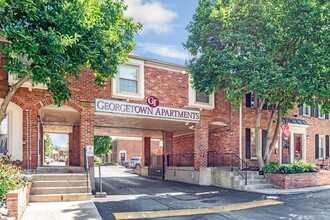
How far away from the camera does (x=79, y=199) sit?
1096cm

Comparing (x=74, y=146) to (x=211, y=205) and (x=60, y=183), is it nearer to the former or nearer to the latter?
(x=60, y=183)

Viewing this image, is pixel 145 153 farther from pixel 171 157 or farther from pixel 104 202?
pixel 104 202

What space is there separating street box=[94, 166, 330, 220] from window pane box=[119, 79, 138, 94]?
5265 mm

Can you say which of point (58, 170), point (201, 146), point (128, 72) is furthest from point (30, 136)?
point (201, 146)

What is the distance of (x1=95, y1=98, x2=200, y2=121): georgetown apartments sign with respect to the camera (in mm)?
14766

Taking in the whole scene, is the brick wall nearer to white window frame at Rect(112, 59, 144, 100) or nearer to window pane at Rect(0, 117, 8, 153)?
white window frame at Rect(112, 59, 144, 100)

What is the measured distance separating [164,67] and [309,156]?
14113mm

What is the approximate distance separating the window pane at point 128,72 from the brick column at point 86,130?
2450 mm

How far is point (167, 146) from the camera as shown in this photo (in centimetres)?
2344

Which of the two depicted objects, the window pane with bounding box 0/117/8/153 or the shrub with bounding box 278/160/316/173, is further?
the shrub with bounding box 278/160/316/173

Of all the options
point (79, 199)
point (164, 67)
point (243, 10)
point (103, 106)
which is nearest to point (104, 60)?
point (103, 106)

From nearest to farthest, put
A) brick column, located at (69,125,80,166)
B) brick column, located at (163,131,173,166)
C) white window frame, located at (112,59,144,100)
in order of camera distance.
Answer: white window frame, located at (112,59,144,100) < brick column, located at (69,125,80,166) < brick column, located at (163,131,173,166)

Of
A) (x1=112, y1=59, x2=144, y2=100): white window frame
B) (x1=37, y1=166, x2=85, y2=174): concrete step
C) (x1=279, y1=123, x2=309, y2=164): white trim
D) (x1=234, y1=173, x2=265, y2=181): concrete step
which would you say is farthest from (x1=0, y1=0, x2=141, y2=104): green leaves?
(x1=279, y1=123, x2=309, y2=164): white trim

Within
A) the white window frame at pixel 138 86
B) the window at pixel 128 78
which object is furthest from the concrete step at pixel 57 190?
the window at pixel 128 78
